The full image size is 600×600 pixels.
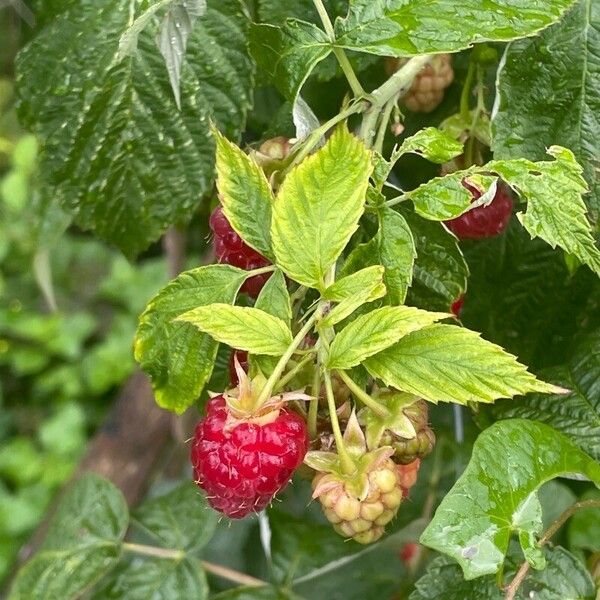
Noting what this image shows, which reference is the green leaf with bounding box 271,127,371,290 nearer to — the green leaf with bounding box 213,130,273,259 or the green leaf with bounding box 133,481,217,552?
the green leaf with bounding box 213,130,273,259

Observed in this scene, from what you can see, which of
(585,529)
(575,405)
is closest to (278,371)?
(575,405)

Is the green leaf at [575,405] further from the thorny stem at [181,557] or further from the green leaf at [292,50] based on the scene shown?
the thorny stem at [181,557]

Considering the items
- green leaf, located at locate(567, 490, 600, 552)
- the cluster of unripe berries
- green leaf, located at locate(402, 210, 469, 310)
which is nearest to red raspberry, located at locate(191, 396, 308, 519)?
the cluster of unripe berries

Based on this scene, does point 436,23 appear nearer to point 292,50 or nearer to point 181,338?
point 292,50

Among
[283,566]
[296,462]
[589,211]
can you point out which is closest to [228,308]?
[296,462]

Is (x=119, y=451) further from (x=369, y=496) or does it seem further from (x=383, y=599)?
(x=369, y=496)

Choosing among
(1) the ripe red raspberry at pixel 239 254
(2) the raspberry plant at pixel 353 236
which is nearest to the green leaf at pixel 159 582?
(2) the raspberry plant at pixel 353 236
